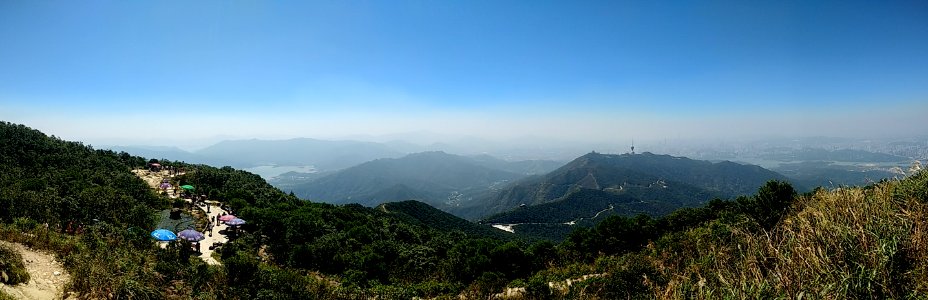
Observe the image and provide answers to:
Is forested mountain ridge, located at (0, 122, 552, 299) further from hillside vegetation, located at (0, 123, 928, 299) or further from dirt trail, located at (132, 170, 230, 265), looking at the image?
dirt trail, located at (132, 170, 230, 265)

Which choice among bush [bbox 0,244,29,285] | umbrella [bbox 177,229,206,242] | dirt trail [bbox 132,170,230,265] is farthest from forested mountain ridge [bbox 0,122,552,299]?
umbrella [bbox 177,229,206,242]

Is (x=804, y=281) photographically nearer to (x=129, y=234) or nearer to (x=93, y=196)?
(x=129, y=234)

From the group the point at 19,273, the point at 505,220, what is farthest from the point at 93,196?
the point at 505,220

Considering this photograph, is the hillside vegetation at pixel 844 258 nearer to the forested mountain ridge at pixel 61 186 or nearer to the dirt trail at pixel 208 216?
the dirt trail at pixel 208 216

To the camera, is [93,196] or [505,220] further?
[505,220]

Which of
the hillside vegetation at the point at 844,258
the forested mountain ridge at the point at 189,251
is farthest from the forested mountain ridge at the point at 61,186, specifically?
the hillside vegetation at the point at 844,258

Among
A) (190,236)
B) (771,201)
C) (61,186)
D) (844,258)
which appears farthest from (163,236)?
(771,201)
